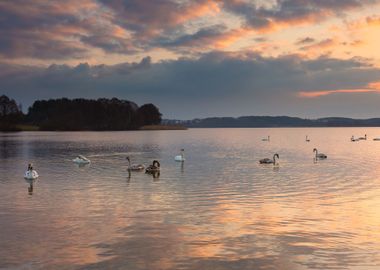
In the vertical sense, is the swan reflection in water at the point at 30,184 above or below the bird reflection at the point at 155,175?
below

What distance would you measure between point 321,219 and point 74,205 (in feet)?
43.7

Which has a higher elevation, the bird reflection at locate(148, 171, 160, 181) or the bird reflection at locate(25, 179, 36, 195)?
the bird reflection at locate(148, 171, 160, 181)

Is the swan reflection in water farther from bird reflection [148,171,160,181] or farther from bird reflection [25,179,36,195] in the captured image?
bird reflection [148,171,160,181]

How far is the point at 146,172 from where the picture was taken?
1762 inches

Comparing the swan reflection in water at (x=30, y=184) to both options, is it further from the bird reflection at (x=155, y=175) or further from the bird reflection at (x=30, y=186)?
the bird reflection at (x=155, y=175)

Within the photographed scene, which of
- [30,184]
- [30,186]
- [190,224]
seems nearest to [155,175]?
[30,184]

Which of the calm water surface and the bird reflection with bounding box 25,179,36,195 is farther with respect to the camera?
the bird reflection with bounding box 25,179,36,195

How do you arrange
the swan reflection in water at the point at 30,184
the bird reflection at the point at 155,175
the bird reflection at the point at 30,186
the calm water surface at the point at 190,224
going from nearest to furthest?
the calm water surface at the point at 190,224
the bird reflection at the point at 30,186
the swan reflection in water at the point at 30,184
the bird reflection at the point at 155,175

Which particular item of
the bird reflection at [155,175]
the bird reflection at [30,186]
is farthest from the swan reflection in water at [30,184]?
the bird reflection at [155,175]

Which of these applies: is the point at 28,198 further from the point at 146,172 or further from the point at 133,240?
the point at 146,172

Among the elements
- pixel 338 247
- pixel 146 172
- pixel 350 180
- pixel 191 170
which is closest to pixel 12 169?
pixel 146 172

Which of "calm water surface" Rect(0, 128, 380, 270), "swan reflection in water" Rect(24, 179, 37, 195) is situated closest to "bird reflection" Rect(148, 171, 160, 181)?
"calm water surface" Rect(0, 128, 380, 270)

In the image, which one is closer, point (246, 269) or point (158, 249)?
point (246, 269)

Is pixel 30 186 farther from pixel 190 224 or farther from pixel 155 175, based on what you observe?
pixel 190 224
